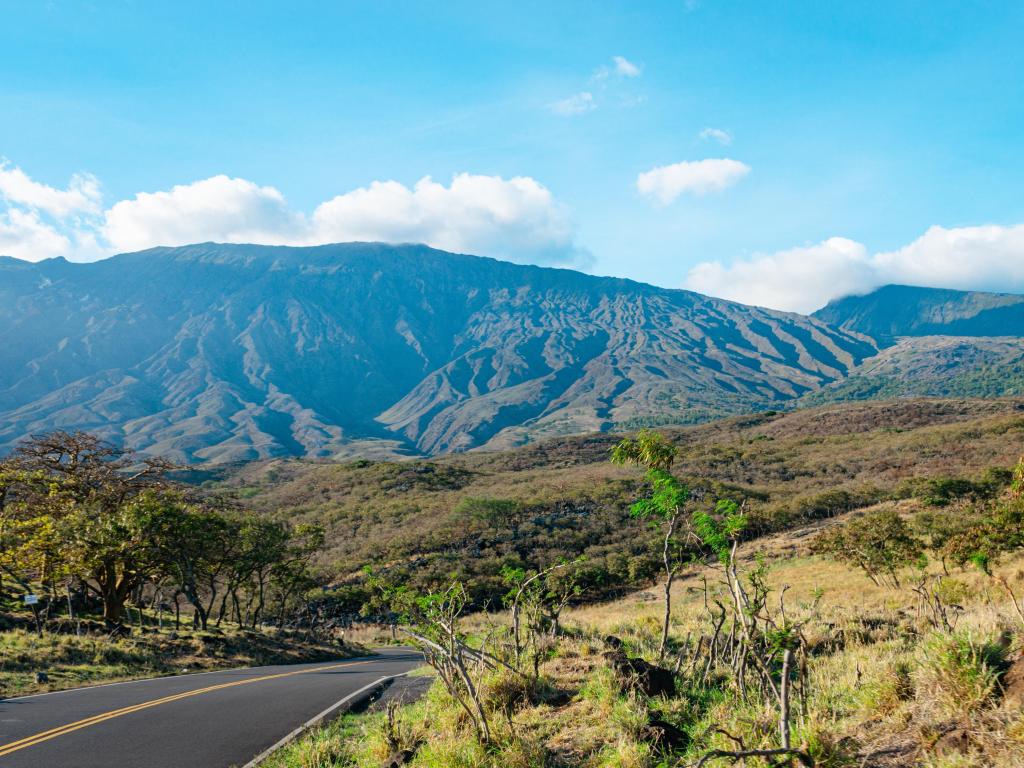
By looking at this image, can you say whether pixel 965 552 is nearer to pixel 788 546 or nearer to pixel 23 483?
pixel 788 546

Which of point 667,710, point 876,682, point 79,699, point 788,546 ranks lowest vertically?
point 788,546

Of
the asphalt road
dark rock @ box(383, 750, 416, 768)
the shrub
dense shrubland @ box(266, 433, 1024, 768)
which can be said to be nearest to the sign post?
the asphalt road

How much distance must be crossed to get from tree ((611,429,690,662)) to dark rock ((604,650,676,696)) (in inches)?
68.4

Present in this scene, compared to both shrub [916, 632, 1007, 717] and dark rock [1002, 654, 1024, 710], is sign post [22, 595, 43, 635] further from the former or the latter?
dark rock [1002, 654, 1024, 710]

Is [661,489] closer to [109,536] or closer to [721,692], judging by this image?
[721,692]

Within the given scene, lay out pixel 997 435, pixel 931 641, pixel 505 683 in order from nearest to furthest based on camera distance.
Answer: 1. pixel 931 641
2. pixel 505 683
3. pixel 997 435

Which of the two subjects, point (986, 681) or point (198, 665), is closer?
point (986, 681)

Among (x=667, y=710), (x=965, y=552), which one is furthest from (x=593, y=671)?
(x=965, y=552)

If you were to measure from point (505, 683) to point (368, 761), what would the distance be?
2276mm

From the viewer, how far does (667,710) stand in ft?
24.8

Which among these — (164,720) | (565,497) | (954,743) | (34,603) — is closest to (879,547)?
(954,743)

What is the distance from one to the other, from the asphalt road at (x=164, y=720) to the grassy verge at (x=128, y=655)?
70.7 inches

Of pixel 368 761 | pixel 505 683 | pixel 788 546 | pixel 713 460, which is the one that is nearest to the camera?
pixel 368 761

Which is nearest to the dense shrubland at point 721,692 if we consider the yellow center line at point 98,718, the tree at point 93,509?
the yellow center line at point 98,718
